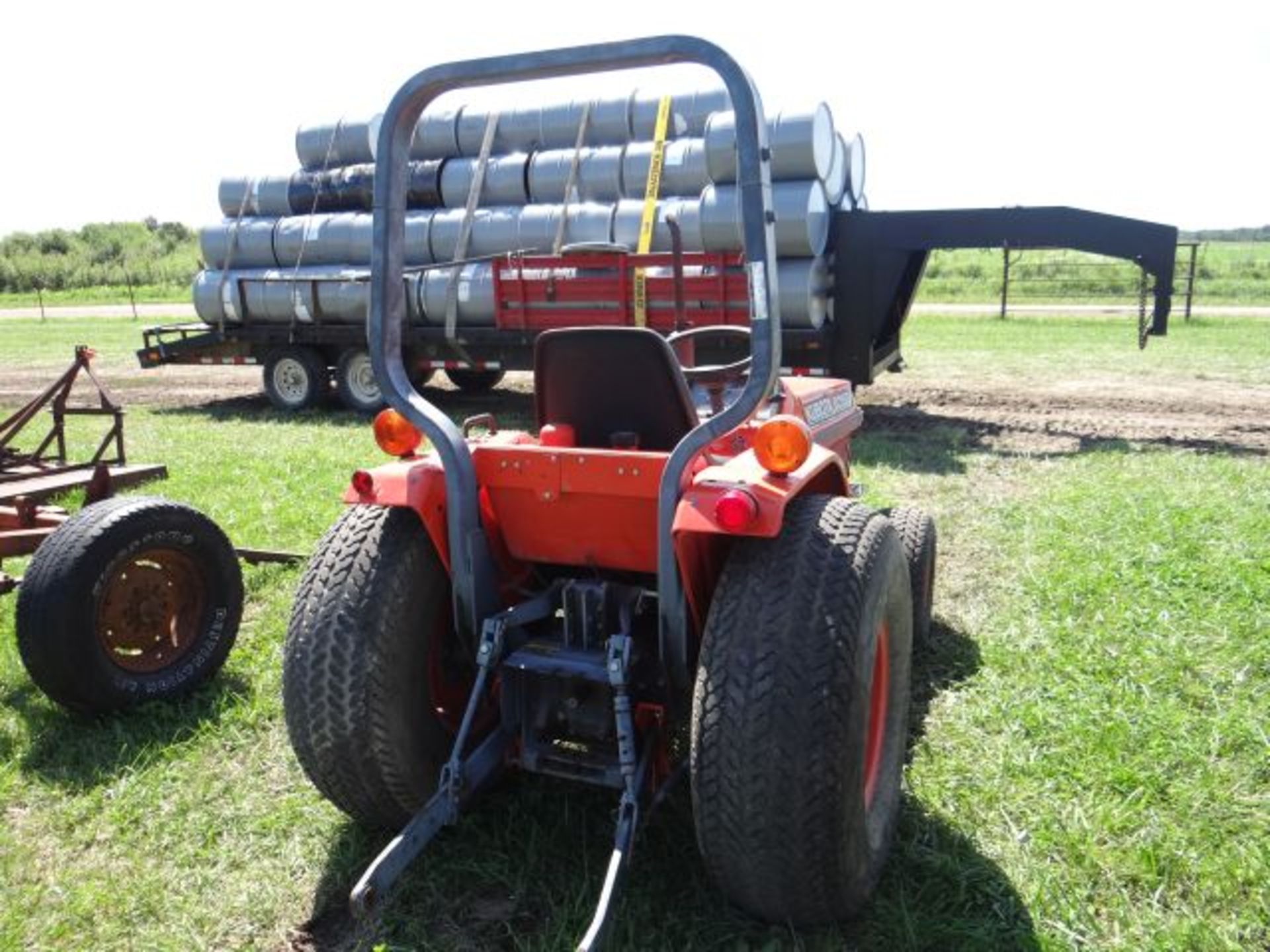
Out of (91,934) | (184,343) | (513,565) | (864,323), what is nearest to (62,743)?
(91,934)

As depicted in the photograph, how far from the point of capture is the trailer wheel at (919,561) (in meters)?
4.11

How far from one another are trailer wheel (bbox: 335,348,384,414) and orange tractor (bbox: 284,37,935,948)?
333 inches

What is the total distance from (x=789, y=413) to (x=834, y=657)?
1.49 metres

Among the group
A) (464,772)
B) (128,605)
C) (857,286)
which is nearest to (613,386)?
(464,772)

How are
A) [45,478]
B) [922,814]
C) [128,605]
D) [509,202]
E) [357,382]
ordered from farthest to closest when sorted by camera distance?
[357,382]
[509,202]
[45,478]
[128,605]
[922,814]

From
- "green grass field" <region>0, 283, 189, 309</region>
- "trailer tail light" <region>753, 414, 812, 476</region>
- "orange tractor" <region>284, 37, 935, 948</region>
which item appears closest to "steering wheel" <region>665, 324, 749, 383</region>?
"orange tractor" <region>284, 37, 935, 948</region>

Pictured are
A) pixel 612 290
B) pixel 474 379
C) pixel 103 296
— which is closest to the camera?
pixel 612 290

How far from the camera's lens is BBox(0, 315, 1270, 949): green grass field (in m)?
2.53

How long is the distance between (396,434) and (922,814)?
6.35 ft

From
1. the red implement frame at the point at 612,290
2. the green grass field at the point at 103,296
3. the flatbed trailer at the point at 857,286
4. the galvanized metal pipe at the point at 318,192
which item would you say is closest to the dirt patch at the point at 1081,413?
the flatbed trailer at the point at 857,286

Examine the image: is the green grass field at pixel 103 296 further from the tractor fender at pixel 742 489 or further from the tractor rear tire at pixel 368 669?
the tractor fender at pixel 742 489

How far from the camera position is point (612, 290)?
8641 millimetres

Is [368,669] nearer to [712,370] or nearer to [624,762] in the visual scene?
[624,762]

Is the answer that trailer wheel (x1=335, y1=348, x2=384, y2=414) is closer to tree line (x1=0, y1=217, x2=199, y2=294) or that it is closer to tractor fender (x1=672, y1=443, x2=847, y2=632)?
tractor fender (x1=672, y1=443, x2=847, y2=632)
